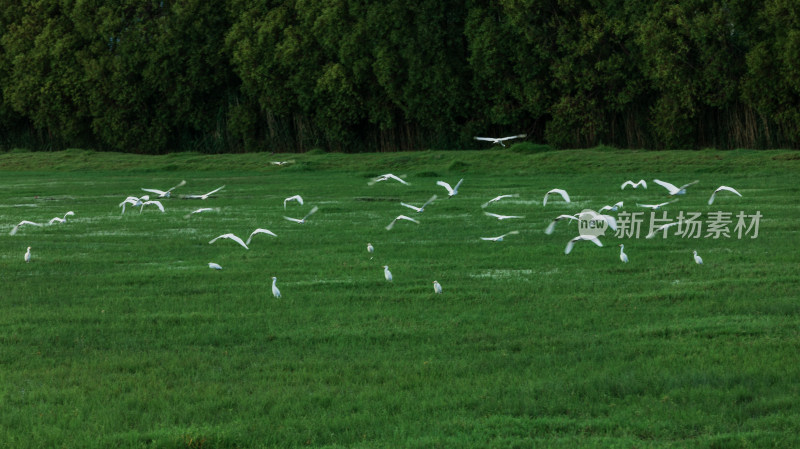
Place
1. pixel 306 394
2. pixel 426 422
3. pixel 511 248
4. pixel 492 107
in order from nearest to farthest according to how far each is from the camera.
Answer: pixel 426 422, pixel 306 394, pixel 511 248, pixel 492 107

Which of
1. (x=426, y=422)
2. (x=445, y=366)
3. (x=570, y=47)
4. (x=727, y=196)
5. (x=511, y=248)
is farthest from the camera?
(x=570, y=47)

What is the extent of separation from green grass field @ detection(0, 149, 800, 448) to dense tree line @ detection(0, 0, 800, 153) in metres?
11.1

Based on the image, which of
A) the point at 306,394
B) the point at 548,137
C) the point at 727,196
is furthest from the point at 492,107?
the point at 306,394

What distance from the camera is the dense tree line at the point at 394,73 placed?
80.7ft

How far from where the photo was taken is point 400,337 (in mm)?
6746

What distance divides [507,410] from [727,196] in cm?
1208

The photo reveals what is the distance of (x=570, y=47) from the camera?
88.9 ft

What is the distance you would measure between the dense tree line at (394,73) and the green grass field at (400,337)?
11.1 metres

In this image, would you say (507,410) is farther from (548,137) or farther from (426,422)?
(548,137)

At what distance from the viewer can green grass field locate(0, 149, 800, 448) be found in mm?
4895

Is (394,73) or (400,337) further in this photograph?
(394,73)

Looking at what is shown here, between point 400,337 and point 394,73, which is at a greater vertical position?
point 394,73

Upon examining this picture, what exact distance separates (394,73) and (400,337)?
2409cm

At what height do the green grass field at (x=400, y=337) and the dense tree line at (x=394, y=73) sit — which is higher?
the dense tree line at (x=394, y=73)
